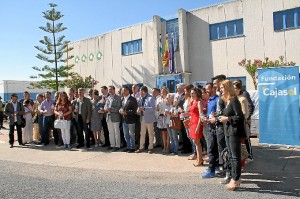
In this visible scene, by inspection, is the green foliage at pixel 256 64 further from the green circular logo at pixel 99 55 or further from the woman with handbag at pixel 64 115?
the green circular logo at pixel 99 55

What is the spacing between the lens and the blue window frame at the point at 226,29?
770 inches

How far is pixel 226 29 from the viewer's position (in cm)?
2014

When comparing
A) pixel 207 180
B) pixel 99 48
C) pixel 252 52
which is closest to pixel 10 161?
pixel 207 180

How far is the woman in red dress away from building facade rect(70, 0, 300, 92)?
12639 millimetres

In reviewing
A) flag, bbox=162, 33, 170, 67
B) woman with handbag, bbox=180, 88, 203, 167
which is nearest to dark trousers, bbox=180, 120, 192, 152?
woman with handbag, bbox=180, 88, 203, 167

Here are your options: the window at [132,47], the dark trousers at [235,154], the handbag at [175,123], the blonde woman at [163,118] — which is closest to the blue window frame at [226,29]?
the window at [132,47]

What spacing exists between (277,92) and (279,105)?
0.37 metres

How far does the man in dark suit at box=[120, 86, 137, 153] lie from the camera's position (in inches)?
364

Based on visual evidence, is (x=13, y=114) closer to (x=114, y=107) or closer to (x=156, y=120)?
(x=114, y=107)

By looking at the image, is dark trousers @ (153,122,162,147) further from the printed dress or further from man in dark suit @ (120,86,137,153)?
the printed dress

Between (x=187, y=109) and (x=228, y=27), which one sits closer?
(x=187, y=109)

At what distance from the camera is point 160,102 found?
909 centimetres

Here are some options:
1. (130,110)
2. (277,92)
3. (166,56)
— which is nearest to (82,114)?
(130,110)

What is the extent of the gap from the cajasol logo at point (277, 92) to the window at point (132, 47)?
17150mm
